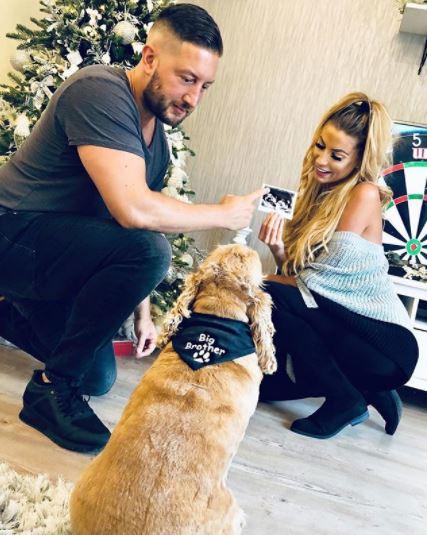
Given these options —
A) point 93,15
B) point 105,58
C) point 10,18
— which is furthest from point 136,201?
point 10,18

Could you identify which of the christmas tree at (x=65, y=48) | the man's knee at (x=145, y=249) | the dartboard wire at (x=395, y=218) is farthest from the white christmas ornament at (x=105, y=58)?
the dartboard wire at (x=395, y=218)

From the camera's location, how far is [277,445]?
181cm

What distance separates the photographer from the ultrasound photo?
6.37ft

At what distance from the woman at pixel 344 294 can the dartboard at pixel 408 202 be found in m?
0.63

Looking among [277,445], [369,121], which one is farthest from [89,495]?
[369,121]

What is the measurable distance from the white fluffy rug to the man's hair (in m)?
1.22

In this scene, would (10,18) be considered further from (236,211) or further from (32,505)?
(32,505)

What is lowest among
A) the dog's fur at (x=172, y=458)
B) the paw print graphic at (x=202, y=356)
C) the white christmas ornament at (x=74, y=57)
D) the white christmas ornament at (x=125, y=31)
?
the dog's fur at (x=172, y=458)

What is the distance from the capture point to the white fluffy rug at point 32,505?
111cm

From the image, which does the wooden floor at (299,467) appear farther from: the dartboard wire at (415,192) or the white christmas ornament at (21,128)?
the dartboard wire at (415,192)

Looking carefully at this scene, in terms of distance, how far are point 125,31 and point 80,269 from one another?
119 cm

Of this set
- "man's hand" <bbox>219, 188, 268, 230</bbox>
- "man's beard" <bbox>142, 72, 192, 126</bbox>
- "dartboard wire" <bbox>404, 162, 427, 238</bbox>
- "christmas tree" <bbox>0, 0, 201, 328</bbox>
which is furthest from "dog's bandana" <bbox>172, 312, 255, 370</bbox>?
"dartboard wire" <bbox>404, 162, 427, 238</bbox>

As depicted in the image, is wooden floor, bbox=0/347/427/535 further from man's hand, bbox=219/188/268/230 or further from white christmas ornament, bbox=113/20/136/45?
white christmas ornament, bbox=113/20/136/45

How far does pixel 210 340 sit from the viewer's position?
1.18 m
